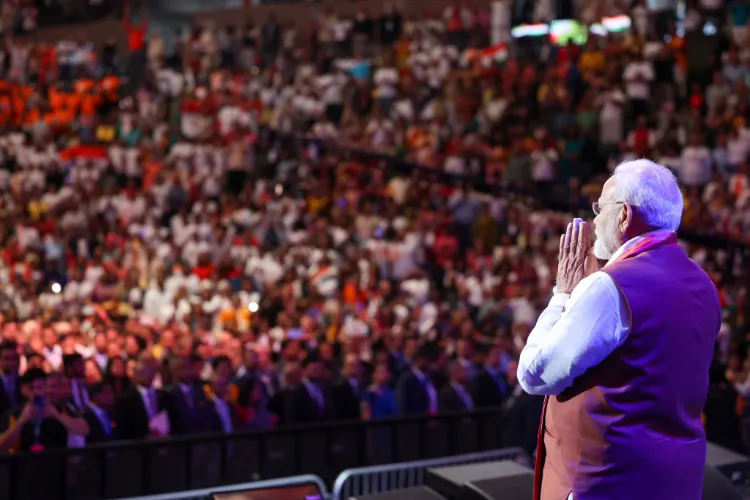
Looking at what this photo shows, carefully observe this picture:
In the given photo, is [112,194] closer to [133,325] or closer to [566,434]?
[133,325]

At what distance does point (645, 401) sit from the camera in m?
2.50

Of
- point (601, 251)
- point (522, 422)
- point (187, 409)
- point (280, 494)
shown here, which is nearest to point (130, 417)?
point (187, 409)

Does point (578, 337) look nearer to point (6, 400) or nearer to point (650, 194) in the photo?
point (650, 194)

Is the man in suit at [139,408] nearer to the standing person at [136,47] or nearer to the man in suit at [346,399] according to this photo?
the man in suit at [346,399]

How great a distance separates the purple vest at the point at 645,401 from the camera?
2498mm

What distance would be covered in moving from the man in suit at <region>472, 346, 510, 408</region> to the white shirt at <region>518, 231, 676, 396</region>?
6881 mm

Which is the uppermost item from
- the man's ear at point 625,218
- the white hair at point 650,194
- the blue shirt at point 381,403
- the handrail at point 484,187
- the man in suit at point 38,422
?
the white hair at point 650,194

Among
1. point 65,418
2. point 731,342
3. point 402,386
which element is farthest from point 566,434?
point 731,342

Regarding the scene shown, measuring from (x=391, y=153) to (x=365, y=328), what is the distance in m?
5.17

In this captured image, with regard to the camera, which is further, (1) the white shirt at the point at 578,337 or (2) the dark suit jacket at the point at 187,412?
(2) the dark suit jacket at the point at 187,412

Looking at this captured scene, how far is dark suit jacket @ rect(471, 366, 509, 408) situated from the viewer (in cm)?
945

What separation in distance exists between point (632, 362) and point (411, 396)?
695 centimetres

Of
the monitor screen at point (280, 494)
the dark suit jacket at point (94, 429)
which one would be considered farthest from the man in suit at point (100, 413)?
the monitor screen at point (280, 494)

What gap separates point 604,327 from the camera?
2.45 m
